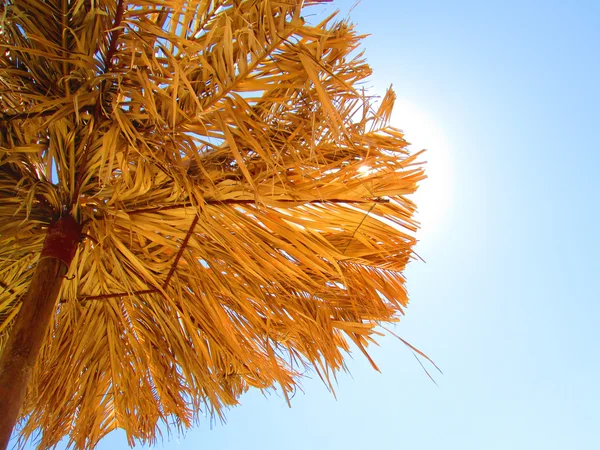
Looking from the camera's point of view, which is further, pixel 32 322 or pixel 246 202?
pixel 246 202

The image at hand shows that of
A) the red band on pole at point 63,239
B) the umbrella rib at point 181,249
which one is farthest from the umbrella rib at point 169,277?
the red band on pole at point 63,239

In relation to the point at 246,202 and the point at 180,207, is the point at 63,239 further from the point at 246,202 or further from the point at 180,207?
the point at 246,202

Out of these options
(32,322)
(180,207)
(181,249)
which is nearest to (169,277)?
(181,249)

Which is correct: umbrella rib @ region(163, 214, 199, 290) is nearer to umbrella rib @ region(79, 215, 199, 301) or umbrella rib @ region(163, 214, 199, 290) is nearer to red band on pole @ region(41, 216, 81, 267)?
umbrella rib @ region(79, 215, 199, 301)

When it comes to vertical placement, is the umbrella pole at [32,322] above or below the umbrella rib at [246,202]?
below

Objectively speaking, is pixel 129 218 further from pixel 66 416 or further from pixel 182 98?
pixel 66 416

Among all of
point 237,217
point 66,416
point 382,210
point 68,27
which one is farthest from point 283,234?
point 66,416

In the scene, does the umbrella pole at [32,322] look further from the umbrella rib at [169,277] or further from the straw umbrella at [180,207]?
the umbrella rib at [169,277]

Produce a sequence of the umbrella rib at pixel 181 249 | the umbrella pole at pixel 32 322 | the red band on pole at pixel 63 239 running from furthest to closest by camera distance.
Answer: the umbrella rib at pixel 181 249 → the red band on pole at pixel 63 239 → the umbrella pole at pixel 32 322

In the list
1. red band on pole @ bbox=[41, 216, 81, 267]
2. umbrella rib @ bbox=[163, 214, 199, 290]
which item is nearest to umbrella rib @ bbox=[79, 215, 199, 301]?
umbrella rib @ bbox=[163, 214, 199, 290]
